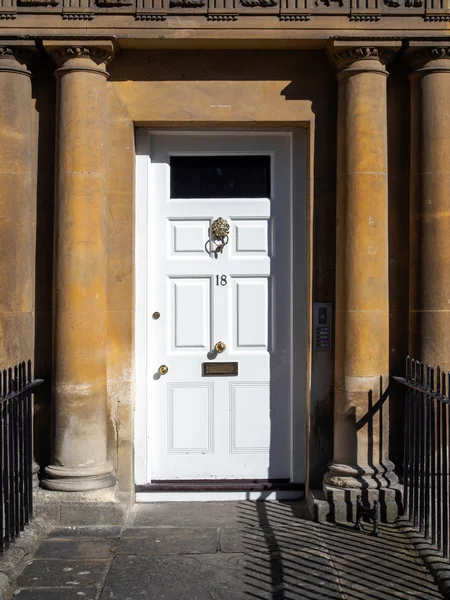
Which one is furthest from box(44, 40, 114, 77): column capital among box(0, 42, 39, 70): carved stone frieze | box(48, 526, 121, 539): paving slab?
box(48, 526, 121, 539): paving slab

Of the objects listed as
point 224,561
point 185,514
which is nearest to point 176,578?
point 224,561

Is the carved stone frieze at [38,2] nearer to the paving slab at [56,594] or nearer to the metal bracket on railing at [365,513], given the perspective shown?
the paving slab at [56,594]

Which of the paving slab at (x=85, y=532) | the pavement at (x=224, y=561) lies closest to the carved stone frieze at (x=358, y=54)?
the pavement at (x=224, y=561)

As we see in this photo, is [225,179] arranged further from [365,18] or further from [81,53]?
[365,18]

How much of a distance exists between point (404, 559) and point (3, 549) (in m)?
2.55

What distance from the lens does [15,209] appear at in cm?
572

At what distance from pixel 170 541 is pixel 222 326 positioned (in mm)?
1750

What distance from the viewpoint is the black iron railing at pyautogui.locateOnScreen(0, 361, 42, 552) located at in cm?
467

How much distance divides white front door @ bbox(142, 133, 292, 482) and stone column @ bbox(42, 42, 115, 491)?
55 centimetres

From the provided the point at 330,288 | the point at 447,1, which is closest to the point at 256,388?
the point at 330,288

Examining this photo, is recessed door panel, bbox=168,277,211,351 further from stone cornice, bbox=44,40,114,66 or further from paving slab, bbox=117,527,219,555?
stone cornice, bbox=44,40,114,66

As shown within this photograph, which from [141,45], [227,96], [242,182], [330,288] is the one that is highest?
[141,45]

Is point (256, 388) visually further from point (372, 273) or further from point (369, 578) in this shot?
point (369, 578)

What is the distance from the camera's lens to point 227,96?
5.88m
